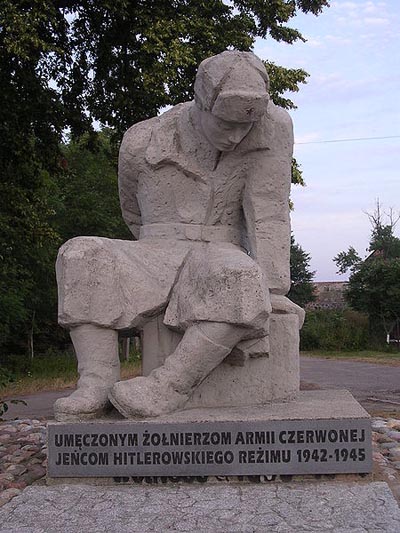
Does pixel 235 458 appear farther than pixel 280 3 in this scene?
No

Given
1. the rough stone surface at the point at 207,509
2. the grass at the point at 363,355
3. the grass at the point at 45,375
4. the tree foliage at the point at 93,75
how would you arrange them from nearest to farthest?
the rough stone surface at the point at 207,509, the tree foliage at the point at 93,75, the grass at the point at 45,375, the grass at the point at 363,355

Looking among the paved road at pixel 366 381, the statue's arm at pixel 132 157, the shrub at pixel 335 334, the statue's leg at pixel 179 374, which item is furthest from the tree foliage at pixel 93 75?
the shrub at pixel 335 334

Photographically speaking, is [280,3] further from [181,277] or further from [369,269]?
[369,269]

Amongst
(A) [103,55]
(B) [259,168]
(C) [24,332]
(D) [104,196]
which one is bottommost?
(C) [24,332]

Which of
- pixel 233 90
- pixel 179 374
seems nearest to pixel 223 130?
pixel 233 90

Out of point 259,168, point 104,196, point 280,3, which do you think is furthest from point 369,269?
point 259,168

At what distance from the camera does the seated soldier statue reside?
139 inches

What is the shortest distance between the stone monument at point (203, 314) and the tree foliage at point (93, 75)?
6221mm

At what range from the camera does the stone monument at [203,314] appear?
342cm

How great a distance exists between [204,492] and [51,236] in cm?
880

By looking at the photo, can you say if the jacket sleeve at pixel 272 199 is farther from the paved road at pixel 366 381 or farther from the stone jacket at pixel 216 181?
the paved road at pixel 366 381

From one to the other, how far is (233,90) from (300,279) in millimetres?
40860

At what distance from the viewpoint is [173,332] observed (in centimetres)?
400

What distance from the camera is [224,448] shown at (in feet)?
11.2
